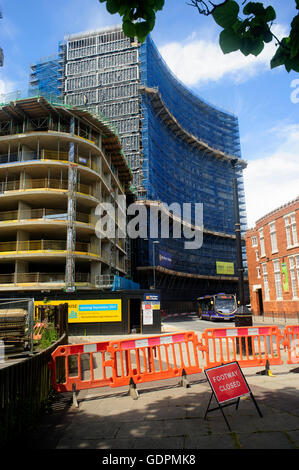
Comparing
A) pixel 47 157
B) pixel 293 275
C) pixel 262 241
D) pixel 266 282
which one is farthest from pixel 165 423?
pixel 262 241

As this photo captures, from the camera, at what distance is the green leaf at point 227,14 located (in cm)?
346

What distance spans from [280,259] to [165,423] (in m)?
34.0

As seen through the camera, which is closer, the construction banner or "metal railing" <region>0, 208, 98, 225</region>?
the construction banner

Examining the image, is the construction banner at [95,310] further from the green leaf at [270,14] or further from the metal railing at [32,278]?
the green leaf at [270,14]

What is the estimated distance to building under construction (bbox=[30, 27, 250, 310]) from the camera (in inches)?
2032

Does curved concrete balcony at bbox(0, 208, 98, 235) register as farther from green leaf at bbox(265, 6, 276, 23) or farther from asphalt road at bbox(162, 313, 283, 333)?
green leaf at bbox(265, 6, 276, 23)

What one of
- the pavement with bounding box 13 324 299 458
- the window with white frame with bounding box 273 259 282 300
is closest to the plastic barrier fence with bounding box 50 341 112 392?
the pavement with bounding box 13 324 299 458

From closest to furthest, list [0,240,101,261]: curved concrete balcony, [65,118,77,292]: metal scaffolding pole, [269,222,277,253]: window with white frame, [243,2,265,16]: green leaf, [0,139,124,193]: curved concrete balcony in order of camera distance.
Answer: [243,2,265,16]: green leaf
[65,118,77,292]: metal scaffolding pole
[0,240,101,261]: curved concrete balcony
[0,139,124,193]: curved concrete balcony
[269,222,277,253]: window with white frame

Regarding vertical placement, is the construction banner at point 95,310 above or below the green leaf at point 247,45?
below

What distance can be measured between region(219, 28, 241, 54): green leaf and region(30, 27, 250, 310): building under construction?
3745 centimetres

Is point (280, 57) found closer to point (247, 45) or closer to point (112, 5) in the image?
point (247, 45)

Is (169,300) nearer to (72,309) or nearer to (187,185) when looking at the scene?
(187,185)

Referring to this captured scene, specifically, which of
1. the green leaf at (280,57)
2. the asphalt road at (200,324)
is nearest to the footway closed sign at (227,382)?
the green leaf at (280,57)

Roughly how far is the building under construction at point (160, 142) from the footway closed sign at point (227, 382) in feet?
121
